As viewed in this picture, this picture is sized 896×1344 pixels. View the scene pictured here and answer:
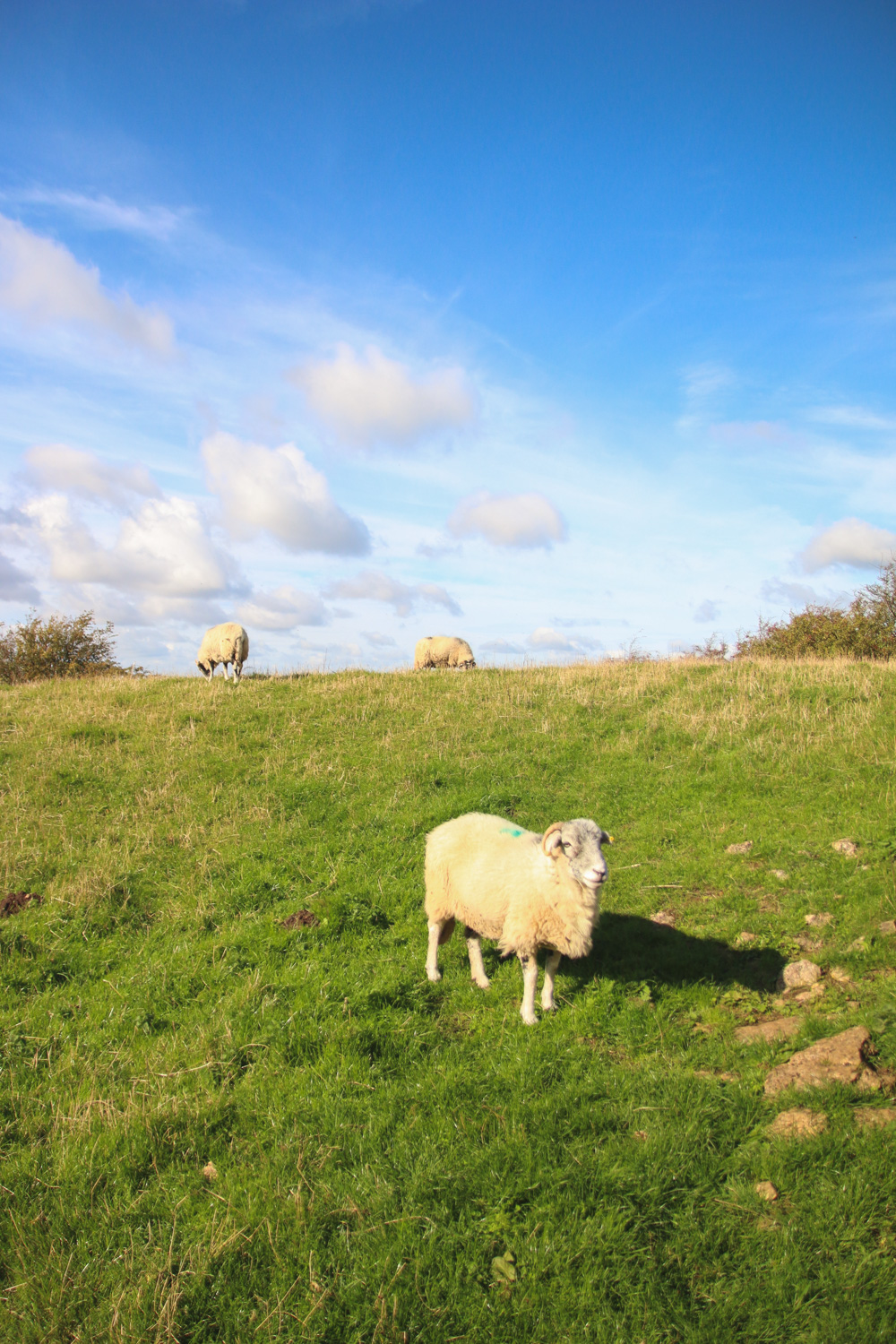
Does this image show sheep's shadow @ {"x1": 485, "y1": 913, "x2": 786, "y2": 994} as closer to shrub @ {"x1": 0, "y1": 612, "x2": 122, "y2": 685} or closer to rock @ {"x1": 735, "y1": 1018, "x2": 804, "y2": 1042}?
rock @ {"x1": 735, "y1": 1018, "x2": 804, "y2": 1042}

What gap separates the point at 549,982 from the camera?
21.6ft

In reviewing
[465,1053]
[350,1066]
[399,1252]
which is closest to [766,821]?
[465,1053]

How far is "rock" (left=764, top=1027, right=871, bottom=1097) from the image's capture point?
4.96m

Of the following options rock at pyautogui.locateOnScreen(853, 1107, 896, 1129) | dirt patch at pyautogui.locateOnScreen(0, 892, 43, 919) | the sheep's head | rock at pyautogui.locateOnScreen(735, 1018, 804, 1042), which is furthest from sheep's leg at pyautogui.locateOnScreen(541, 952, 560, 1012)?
dirt patch at pyautogui.locateOnScreen(0, 892, 43, 919)

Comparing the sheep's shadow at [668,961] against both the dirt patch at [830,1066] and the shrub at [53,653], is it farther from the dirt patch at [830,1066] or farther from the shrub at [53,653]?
the shrub at [53,653]

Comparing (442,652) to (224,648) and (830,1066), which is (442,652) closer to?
(224,648)

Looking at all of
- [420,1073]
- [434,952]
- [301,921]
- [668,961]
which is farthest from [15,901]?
[668,961]

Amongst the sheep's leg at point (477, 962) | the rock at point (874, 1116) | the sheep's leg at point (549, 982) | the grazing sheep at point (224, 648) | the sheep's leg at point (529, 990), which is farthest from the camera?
the grazing sheep at point (224, 648)

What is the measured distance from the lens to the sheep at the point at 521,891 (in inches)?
251

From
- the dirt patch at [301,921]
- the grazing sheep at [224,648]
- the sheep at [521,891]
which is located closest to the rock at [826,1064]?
the sheep at [521,891]

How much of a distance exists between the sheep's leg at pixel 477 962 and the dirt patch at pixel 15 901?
21.2 ft

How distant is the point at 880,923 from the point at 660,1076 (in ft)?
11.0

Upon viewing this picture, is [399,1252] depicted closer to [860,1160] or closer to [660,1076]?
[660,1076]

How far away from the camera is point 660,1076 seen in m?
5.36
